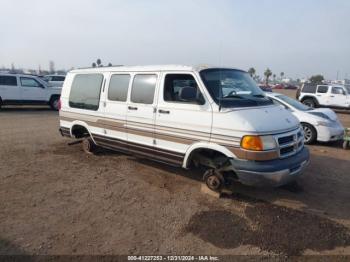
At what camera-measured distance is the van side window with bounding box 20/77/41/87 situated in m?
15.4

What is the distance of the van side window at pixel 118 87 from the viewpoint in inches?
234

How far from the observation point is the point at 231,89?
199 inches

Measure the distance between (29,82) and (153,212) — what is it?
14.0m

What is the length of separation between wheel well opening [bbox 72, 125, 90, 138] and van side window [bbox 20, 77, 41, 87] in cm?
999

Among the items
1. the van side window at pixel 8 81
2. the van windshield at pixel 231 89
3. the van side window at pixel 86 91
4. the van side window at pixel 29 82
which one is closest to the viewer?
the van windshield at pixel 231 89

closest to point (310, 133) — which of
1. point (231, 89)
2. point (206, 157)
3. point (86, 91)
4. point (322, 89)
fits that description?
point (231, 89)

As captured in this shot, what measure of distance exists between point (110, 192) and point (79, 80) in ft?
10.7

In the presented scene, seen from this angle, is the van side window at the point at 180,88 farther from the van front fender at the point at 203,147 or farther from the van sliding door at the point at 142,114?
the van front fender at the point at 203,147

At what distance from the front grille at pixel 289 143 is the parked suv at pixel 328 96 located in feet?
50.7

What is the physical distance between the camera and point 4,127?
1060cm

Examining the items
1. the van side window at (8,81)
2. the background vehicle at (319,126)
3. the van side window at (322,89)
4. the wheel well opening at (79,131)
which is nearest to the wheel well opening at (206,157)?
the wheel well opening at (79,131)

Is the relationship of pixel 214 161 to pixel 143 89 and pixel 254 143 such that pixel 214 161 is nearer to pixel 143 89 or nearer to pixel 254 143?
pixel 254 143

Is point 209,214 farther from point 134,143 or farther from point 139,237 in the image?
point 134,143

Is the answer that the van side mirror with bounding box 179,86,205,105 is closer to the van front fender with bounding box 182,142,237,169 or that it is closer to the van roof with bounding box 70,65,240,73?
the van roof with bounding box 70,65,240,73
